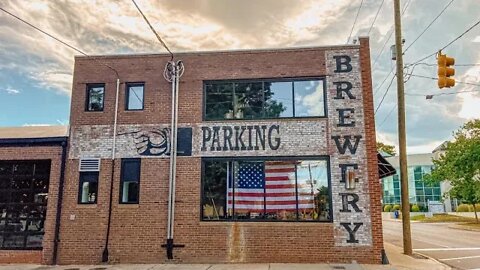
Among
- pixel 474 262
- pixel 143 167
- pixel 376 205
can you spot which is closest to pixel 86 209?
pixel 143 167

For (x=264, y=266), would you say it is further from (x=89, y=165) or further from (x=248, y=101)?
(x=89, y=165)

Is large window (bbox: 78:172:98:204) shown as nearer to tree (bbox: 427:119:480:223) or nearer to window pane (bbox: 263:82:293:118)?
window pane (bbox: 263:82:293:118)

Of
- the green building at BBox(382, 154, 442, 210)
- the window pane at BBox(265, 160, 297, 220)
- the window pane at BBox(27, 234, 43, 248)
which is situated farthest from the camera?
the green building at BBox(382, 154, 442, 210)

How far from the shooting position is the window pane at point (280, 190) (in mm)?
13031

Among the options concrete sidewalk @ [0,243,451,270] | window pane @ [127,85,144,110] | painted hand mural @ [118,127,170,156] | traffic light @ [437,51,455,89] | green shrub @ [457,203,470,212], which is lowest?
concrete sidewalk @ [0,243,451,270]

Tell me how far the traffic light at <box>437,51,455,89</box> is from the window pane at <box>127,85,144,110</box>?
957cm

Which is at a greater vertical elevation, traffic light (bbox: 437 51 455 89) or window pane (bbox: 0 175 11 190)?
traffic light (bbox: 437 51 455 89)

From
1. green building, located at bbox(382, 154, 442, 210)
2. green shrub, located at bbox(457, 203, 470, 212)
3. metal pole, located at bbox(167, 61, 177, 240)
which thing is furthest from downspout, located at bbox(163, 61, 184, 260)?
green building, located at bbox(382, 154, 442, 210)

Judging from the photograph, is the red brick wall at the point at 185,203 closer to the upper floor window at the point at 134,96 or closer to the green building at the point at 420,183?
the upper floor window at the point at 134,96

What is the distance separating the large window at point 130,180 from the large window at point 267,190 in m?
2.32

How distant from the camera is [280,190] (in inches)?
520

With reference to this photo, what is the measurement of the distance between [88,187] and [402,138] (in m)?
11.6

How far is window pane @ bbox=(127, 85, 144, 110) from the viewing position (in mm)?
14297

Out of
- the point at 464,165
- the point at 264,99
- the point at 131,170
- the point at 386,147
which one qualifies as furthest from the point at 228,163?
the point at 386,147
